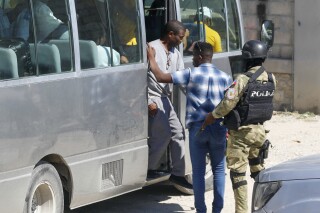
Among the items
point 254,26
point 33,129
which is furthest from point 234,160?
point 254,26

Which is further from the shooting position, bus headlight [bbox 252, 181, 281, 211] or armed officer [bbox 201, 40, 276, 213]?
→ armed officer [bbox 201, 40, 276, 213]

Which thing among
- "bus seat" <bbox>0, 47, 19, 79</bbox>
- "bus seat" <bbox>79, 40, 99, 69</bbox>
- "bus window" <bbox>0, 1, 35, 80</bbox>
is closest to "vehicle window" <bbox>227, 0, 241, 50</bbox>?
"bus seat" <bbox>79, 40, 99, 69</bbox>

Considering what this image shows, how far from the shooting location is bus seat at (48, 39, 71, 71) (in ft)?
24.6

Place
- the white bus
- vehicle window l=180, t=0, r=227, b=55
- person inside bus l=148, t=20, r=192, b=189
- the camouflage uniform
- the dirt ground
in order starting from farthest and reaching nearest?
1. vehicle window l=180, t=0, r=227, b=55
2. the dirt ground
3. person inside bus l=148, t=20, r=192, b=189
4. the camouflage uniform
5. the white bus

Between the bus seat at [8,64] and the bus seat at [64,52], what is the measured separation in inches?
21.7

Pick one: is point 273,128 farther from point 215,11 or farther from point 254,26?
point 215,11

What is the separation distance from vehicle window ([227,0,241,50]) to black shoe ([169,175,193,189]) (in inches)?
63.0

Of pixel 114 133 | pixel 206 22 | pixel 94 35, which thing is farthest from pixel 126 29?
pixel 206 22

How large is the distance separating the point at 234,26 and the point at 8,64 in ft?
12.5

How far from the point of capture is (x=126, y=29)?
8.38m

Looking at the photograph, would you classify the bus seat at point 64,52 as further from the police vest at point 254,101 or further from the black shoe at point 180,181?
the black shoe at point 180,181

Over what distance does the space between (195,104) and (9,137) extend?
1.93 metres

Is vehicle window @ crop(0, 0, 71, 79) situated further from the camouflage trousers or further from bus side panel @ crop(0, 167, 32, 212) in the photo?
the camouflage trousers

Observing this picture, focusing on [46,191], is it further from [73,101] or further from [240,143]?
[240,143]
